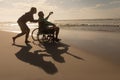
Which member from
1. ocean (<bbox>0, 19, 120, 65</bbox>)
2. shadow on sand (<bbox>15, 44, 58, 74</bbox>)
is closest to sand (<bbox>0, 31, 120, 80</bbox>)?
shadow on sand (<bbox>15, 44, 58, 74</bbox>)

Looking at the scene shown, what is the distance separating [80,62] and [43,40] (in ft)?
17.9

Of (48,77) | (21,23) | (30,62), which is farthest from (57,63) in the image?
(21,23)

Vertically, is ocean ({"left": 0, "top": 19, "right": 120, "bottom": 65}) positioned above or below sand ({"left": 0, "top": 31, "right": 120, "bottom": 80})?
below

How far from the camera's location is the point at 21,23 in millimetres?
12328

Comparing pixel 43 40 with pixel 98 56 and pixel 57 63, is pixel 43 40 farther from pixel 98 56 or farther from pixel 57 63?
pixel 57 63

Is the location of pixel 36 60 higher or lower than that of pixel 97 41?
higher

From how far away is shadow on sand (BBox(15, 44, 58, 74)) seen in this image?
6.93 meters

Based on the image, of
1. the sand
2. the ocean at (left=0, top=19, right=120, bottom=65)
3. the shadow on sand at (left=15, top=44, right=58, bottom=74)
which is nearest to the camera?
the sand

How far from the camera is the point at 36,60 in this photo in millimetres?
8195

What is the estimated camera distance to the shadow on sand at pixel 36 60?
693 centimetres

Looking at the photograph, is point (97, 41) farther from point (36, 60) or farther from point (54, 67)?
point (54, 67)

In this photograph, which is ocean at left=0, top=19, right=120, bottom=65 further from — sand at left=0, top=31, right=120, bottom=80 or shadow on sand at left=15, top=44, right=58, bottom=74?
shadow on sand at left=15, top=44, right=58, bottom=74

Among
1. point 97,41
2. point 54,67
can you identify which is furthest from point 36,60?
point 97,41

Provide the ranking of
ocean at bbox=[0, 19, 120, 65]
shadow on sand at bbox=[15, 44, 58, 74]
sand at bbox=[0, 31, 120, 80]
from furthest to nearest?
ocean at bbox=[0, 19, 120, 65], shadow on sand at bbox=[15, 44, 58, 74], sand at bbox=[0, 31, 120, 80]
